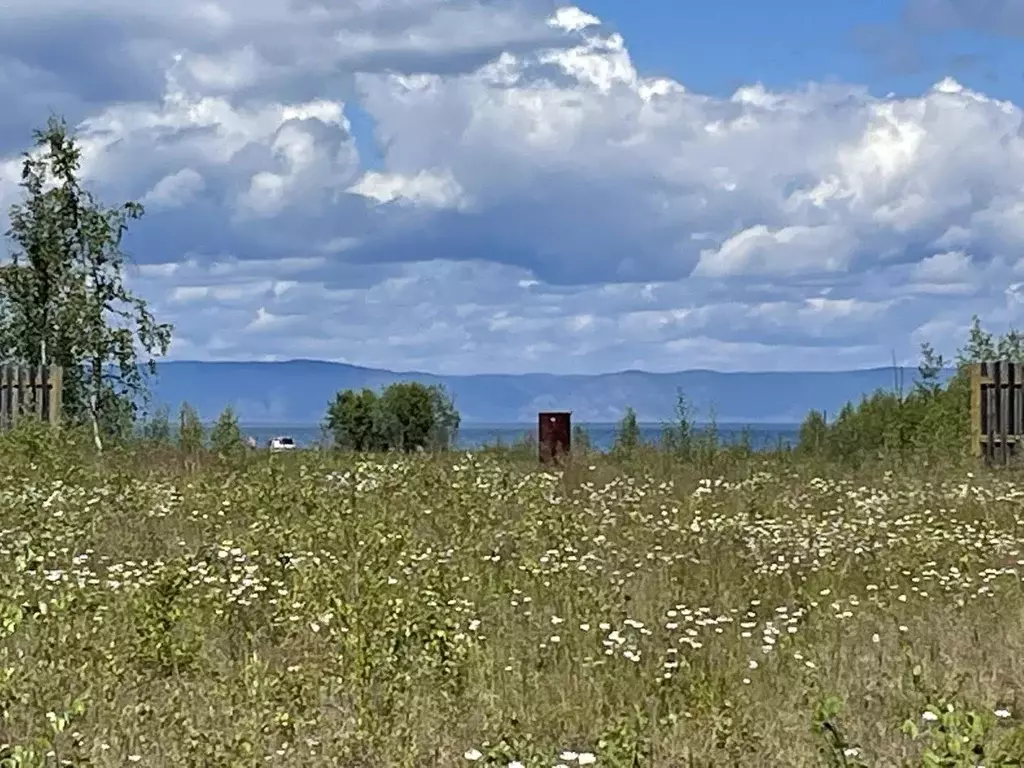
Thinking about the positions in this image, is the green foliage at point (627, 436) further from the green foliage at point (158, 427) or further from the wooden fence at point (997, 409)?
the green foliage at point (158, 427)

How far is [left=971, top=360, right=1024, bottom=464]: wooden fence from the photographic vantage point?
24.0 metres

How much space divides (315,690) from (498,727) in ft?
3.52

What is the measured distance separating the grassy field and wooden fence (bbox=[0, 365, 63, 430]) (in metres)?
9.17

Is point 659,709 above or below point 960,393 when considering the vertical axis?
below

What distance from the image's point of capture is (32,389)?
2422 centimetres

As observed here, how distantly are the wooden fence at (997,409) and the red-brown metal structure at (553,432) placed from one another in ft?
21.4

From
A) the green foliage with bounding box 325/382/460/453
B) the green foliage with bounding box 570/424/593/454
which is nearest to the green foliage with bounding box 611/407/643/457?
the green foliage with bounding box 570/424/593/454

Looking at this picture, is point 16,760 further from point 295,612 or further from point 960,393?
point 960,393

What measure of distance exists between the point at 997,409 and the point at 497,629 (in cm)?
1690

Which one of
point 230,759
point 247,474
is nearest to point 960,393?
point 247,474

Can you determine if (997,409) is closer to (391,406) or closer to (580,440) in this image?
(580,440)

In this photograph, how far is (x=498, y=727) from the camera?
24.1 feet

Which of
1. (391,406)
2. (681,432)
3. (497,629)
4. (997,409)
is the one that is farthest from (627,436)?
(391,406)

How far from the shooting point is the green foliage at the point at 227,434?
21.0 meters
